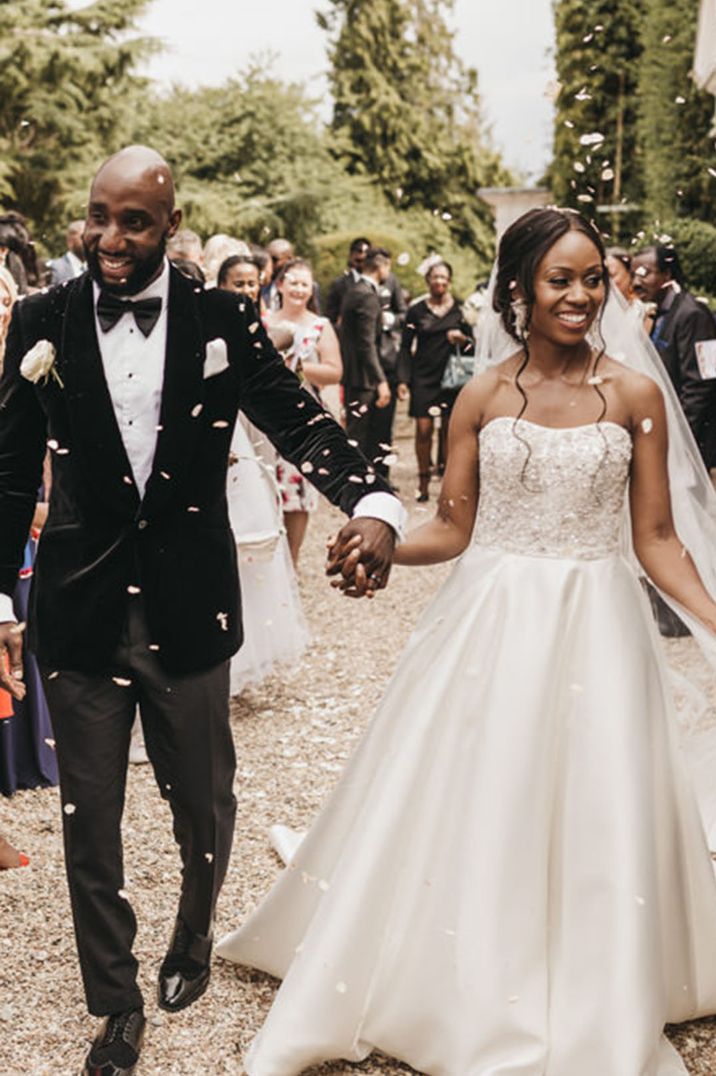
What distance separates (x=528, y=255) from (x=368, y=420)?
7443 mm

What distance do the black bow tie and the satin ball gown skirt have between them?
0.97m

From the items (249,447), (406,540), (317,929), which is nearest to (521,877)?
(317,929)

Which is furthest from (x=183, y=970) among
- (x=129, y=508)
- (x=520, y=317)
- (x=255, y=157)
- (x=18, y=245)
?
(x=255, y=157)

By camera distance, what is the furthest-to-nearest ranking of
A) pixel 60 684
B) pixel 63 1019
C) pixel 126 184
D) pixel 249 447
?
1. pixel 249 447
2. pixel 63 1019
3. pixel 60 684
4. pixel 126 184

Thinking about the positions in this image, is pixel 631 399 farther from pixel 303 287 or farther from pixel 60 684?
pixel 303 287

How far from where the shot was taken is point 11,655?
2773 millimetres

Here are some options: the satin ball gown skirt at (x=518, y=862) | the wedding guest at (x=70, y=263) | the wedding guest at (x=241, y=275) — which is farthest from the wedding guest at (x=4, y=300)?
the wedding guest at (x=70, y=263)

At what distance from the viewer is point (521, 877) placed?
2.76m

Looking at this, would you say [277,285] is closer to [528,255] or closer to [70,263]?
[70,263]

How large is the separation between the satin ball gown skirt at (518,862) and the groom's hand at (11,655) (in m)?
0.86

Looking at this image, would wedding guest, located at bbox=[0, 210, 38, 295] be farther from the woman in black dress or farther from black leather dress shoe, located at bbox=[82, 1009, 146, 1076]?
black leather dress shoe, located at bbox=[82, 1009, 146, 1076]

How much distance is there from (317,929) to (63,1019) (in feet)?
2.46

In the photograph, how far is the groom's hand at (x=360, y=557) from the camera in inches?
101

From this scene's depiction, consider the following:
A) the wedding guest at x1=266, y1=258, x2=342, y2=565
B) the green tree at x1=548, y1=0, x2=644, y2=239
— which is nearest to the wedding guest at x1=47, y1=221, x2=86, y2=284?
the wedding guest at x1=266, y1=258, x2=342, y2=565
